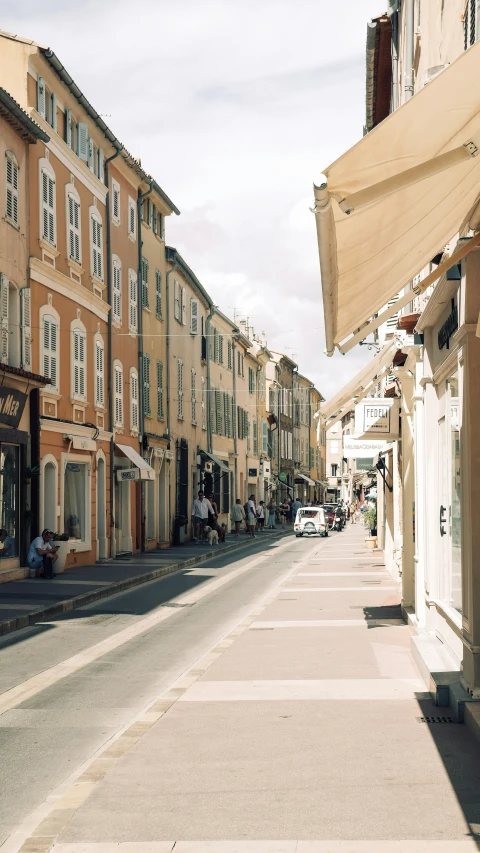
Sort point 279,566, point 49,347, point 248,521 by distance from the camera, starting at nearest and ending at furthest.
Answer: point 49,347, point 279,566, point 248,521

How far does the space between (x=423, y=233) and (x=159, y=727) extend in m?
4.21

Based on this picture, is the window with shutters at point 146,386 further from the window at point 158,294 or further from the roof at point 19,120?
the roof at point 19,120

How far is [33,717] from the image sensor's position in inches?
353

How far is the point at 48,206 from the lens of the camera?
81.8 feet

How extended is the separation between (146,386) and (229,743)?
2831 cm

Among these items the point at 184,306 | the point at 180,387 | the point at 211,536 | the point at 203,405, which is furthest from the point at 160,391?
the point at 203,405

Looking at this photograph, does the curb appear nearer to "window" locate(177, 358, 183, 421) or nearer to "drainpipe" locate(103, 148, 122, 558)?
"drainpipe" locate(103, 148, 122, 558)

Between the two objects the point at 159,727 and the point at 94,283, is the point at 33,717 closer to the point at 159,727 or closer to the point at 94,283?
the point at 159,727

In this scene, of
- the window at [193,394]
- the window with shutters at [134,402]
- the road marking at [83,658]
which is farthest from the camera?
the window at [193,394]

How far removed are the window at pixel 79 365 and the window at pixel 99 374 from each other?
4.34 ft

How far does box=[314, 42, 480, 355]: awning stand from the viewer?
190 inches

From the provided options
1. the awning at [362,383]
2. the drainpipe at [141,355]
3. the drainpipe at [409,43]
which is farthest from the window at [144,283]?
Result: the awning at [362,383]

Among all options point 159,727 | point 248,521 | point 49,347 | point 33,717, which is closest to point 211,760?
point 159,727

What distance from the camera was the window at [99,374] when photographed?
95.6 ft
